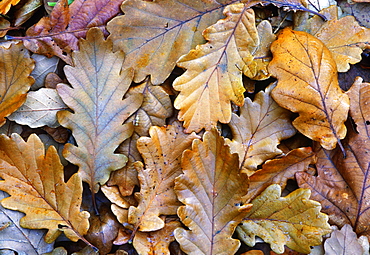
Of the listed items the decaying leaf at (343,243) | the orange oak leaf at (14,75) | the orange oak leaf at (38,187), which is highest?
the orange oak leaf at (14,75)

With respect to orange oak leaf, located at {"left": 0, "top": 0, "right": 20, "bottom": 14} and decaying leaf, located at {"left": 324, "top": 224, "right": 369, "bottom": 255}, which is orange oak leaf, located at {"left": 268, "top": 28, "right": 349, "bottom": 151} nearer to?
decaying leaf, located at {"left": 324, "top": 224, "right": 369, "bottom": 255}

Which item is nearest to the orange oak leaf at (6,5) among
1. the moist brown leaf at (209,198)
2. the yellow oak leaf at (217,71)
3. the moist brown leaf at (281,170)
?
the yellow oak leaf at (217,71)

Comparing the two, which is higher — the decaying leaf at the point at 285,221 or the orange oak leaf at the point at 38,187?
the orange oak leaf at the point at 38,187

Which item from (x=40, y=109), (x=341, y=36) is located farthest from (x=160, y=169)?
(x=341, y=36)

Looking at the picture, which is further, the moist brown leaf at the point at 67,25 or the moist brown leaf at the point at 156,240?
the moist brown leaf at the point at 67,25

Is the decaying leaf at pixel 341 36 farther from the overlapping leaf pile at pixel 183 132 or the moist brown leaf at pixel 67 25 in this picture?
the moist brown leaf at pixel 67 25
